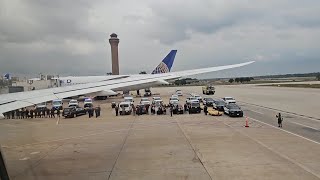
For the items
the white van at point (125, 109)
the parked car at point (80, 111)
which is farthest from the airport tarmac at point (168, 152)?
the parked car at point (80, 111)

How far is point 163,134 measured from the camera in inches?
963

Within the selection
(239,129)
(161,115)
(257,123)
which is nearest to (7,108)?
(239,129)

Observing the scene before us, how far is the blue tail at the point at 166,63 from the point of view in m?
88.7

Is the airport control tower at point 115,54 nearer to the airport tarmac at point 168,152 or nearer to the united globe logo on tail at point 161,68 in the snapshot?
the united globe logo on tail at point 161,68

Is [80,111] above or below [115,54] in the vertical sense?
below

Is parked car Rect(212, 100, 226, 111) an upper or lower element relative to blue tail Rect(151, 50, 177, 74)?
lower

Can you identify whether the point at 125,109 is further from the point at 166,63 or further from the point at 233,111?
the point at 166,63

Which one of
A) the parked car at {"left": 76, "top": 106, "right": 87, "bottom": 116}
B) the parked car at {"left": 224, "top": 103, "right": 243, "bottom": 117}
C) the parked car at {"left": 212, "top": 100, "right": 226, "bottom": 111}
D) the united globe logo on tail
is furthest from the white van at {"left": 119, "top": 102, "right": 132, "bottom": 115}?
the united globe logo on tail

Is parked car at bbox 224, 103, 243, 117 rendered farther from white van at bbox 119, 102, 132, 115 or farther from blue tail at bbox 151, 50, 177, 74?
blue tail at bbox 151, 50, 177, 74

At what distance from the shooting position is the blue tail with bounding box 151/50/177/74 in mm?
88681

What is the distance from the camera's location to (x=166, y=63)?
292 ft

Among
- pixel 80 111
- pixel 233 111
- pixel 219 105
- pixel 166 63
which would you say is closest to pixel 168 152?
pixel 233 111

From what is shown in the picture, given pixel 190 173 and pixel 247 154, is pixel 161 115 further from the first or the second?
pixel 190 173

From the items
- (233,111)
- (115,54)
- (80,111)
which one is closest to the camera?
(233,111)
